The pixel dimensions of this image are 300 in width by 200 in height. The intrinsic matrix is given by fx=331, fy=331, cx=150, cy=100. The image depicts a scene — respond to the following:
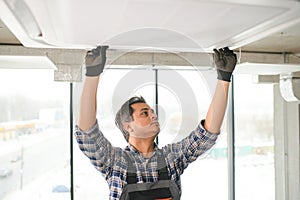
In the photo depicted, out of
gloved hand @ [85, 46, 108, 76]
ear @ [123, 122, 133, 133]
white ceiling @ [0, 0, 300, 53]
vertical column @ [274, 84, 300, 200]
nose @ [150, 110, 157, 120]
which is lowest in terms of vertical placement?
vertical column @ [274, 84, 300, 200]

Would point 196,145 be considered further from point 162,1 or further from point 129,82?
point 162,1

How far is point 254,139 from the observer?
15.5 ft

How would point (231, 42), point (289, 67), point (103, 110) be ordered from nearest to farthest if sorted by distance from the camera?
point (231, 42) → point (103, 110) → point (289, 67)

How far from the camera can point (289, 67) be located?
2.49m

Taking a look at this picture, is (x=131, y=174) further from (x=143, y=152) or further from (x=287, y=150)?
(x=287, y=150)

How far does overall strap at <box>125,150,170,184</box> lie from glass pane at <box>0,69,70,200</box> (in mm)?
2664

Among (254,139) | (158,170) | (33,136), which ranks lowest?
(254,139)

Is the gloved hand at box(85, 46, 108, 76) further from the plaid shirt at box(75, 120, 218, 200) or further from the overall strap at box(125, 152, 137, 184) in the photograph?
the overall strap at box(125, 152, 137, 184)

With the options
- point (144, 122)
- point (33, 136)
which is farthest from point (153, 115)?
point (33, 136)

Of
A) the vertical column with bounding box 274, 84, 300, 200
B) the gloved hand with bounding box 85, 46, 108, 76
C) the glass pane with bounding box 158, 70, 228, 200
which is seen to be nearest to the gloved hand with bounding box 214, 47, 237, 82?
the glass pane with bounding box 158, 70, 228, 200

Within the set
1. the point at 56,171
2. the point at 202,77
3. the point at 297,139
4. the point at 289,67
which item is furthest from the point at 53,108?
the point at 202,77

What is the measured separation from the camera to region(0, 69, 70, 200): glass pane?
3.85 meters

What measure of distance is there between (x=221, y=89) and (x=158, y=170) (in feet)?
2.03

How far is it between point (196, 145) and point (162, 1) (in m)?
0.97
